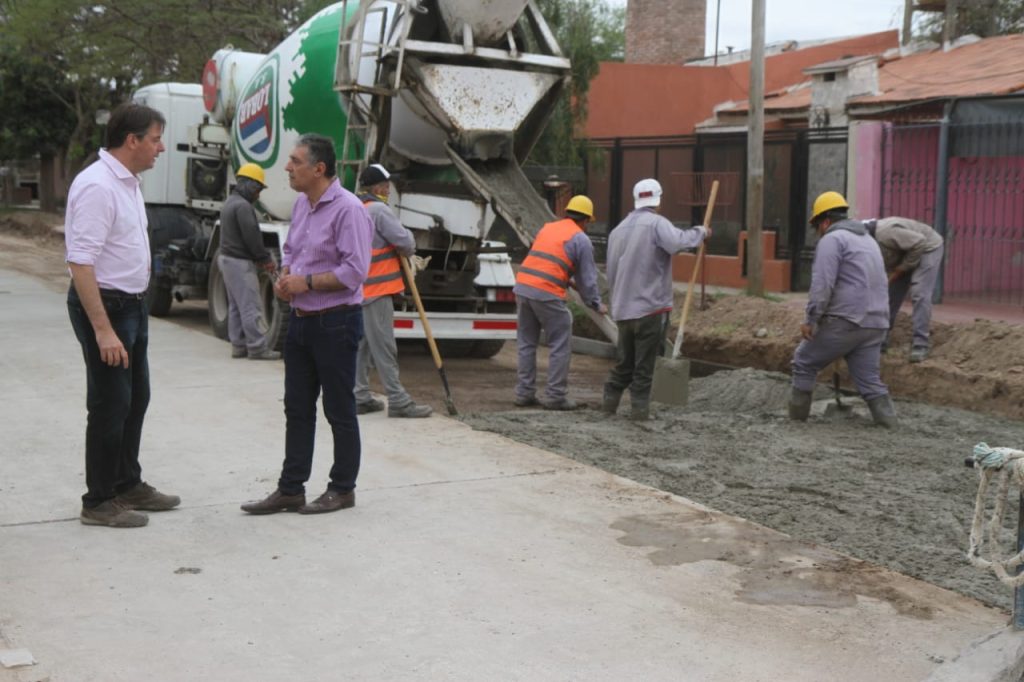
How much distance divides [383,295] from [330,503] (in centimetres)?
309

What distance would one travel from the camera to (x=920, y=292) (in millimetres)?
11570

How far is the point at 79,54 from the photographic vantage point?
2895cm

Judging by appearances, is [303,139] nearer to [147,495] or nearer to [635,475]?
[147,495]

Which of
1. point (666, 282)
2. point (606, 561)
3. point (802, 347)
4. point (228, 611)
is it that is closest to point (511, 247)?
point (666, 282)

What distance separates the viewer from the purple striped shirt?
6.35m

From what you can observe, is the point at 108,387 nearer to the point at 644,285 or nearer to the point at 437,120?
the point at 644,285

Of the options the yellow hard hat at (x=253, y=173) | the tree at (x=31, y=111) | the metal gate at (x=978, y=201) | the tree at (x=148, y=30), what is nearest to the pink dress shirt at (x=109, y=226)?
the yellow hard hat at (x=253, y=173)

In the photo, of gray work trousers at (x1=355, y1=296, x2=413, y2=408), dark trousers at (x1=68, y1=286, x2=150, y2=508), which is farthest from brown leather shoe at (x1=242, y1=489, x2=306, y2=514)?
gray work trousers at (x1=355, y1=296, x2=413, y2=408)

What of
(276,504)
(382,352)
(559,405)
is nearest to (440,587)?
(276,504)

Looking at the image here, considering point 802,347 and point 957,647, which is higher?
point 802,347

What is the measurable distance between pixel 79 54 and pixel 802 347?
23.6 m

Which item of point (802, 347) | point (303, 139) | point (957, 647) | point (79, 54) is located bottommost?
point (957, 647)

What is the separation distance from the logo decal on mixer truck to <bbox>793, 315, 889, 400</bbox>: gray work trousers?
19.9 feet

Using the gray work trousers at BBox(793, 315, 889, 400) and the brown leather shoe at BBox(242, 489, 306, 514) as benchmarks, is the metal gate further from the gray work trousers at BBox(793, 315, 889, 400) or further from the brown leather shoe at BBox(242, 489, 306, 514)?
the brown leather shoe at BBox(242, 489, 306, 514)
